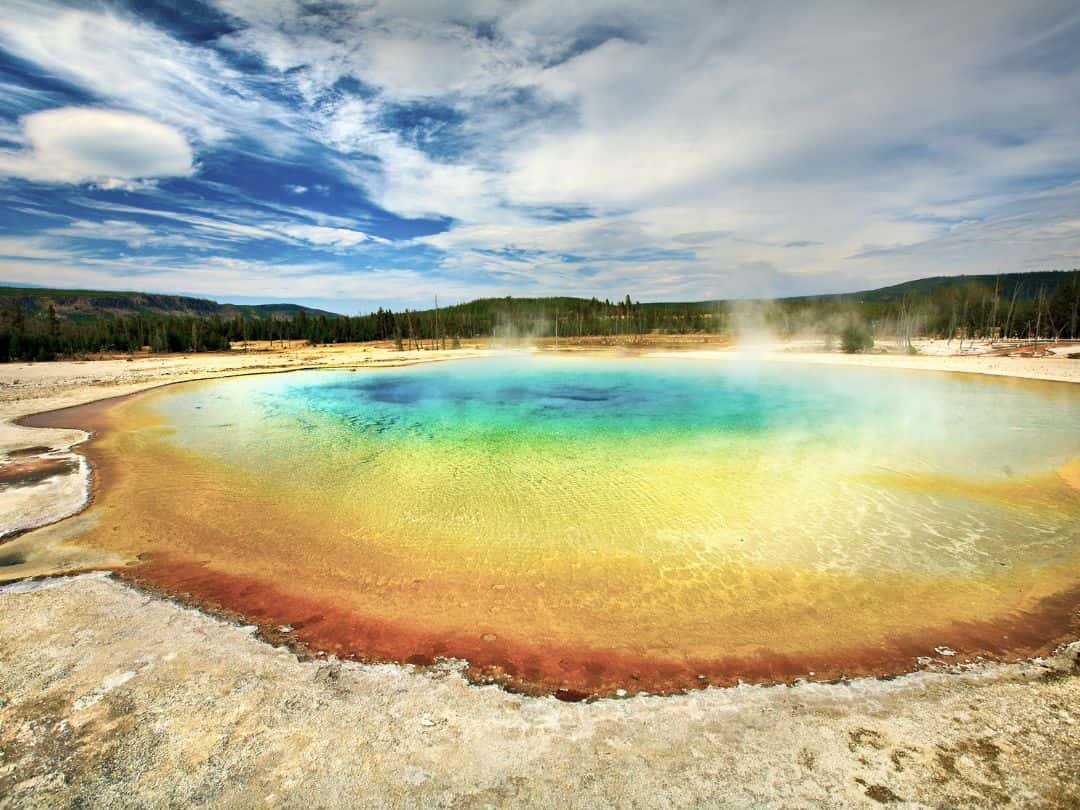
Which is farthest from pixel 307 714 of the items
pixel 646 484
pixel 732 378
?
pixel 732 378

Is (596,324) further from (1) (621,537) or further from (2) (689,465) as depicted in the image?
(1) (621,537)

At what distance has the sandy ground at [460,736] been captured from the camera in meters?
3.04

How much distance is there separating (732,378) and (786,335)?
43754mm

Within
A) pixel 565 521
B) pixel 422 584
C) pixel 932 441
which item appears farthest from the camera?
pixel 932 441

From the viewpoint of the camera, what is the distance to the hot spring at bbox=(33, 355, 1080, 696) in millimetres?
4801

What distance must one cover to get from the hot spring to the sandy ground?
384mm

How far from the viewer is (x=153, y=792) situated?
303cm

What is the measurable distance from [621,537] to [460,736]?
4.27 m

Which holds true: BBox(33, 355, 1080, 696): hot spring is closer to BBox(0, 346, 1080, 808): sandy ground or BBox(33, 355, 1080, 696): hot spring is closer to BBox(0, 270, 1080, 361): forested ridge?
BBox(0, 346, 1080, 808): sandy ground

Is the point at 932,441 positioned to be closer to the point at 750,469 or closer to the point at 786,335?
the point at 750,469

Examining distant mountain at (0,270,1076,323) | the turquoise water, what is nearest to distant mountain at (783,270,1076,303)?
distant mountain at (0,270,1076,323)

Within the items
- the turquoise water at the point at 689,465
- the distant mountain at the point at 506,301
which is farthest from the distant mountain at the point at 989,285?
the turquoise water at the point at 689,465

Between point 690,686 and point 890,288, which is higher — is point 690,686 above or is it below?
below

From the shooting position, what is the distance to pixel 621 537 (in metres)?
7.33
